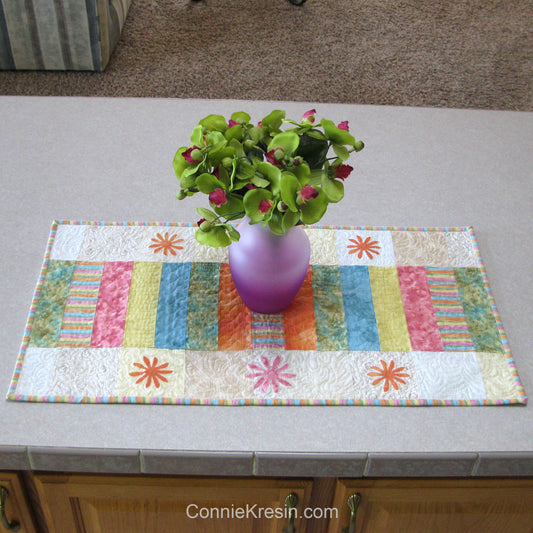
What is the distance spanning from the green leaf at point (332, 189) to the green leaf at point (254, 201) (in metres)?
0.08

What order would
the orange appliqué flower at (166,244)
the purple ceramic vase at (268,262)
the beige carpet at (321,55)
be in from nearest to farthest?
the purple ceramic vase at (268,262) < the orange appliqué flower at (166,244) < the beige carpet at (321,55)

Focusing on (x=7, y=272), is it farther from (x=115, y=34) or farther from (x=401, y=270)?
(x=115, y=34)

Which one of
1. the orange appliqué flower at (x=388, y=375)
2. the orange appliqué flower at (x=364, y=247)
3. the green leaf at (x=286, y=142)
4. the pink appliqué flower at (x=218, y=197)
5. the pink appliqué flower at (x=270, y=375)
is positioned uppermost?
the green leaf at (x=286, y=142)

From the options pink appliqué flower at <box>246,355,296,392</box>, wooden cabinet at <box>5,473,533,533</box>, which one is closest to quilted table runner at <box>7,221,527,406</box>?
pink appliqué flower at <box>246,355,296,392</box>

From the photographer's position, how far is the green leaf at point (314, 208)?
827 millimetres

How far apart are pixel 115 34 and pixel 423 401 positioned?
2183 millimetres

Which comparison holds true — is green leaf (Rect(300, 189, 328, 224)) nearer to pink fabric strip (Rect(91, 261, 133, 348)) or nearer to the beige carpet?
pink fabric strip (Rect(91, 261, 133, 348))

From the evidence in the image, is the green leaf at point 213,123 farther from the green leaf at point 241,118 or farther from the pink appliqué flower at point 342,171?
the pink appliqué flower at point 342,171

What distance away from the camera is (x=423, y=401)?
94cm

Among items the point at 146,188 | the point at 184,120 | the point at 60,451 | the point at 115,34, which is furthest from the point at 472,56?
the point at 60,451

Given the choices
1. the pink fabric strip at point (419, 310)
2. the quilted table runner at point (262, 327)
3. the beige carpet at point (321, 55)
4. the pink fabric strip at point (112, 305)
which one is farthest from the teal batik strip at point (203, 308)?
the beige carpet at point (321, 55)

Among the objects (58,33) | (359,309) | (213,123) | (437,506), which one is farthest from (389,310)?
(58,33)

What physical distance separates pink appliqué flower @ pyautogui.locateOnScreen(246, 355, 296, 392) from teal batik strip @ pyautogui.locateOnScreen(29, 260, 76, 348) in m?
0.31

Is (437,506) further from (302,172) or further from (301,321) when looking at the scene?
(302,172)
